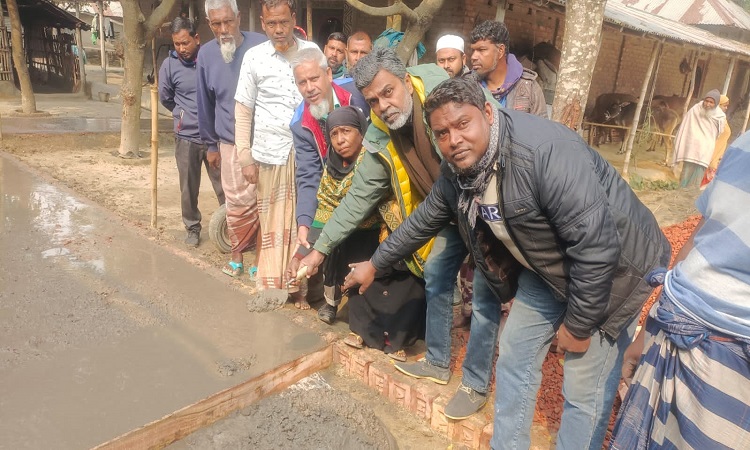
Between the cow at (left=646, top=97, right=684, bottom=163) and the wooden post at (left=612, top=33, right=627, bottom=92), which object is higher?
the wooden post at (left=612, top=33, right=627, bottom=92)

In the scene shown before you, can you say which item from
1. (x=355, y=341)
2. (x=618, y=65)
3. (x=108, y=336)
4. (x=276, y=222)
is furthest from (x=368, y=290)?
(x=618, y=65)

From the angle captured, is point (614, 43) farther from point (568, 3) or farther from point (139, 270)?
point (139, 270)

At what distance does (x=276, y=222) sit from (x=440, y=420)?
1.79 meters

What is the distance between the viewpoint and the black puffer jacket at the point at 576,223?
66.7 inches

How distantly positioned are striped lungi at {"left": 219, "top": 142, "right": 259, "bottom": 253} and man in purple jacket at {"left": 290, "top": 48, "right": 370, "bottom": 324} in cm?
78

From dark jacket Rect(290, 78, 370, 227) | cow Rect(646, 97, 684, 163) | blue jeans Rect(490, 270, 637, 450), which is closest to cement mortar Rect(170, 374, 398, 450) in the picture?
blue jeans Rect(490, 270, 637, 450)

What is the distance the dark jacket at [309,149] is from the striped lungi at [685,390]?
82.2 inches

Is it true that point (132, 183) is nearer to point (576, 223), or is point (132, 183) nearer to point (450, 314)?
point (450, 314)

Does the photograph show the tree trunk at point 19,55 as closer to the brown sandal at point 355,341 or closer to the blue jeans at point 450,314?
the brown sandal at point 355,341

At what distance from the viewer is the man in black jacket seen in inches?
67.5

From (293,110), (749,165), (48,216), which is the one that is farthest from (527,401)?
(48,216)

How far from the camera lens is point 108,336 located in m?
3.03

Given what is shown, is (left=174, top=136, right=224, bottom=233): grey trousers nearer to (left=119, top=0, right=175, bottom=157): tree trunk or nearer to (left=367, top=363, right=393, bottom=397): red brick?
(left=367, top=363, right=393, bottom=397): red brick

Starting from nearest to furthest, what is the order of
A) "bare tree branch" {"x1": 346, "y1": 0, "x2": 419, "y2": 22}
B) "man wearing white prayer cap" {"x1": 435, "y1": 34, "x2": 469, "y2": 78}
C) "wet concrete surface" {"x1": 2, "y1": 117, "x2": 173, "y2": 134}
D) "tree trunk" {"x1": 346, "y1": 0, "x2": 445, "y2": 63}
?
"man wearing white prayer cap" {"x1": 435, "y1": 34, "x2": 469, "y2": 78} → "bare tree branch" {"x1": 346, "y1": 0, "x2": 419, "y2": 22} → "tree trunk" {"x1": 346, "y1": 0, "x2": 445, "y2": 63} → "wet concrete surface" {"x1": 2, "y1": 117, "x2": 173, "y2": 134}
